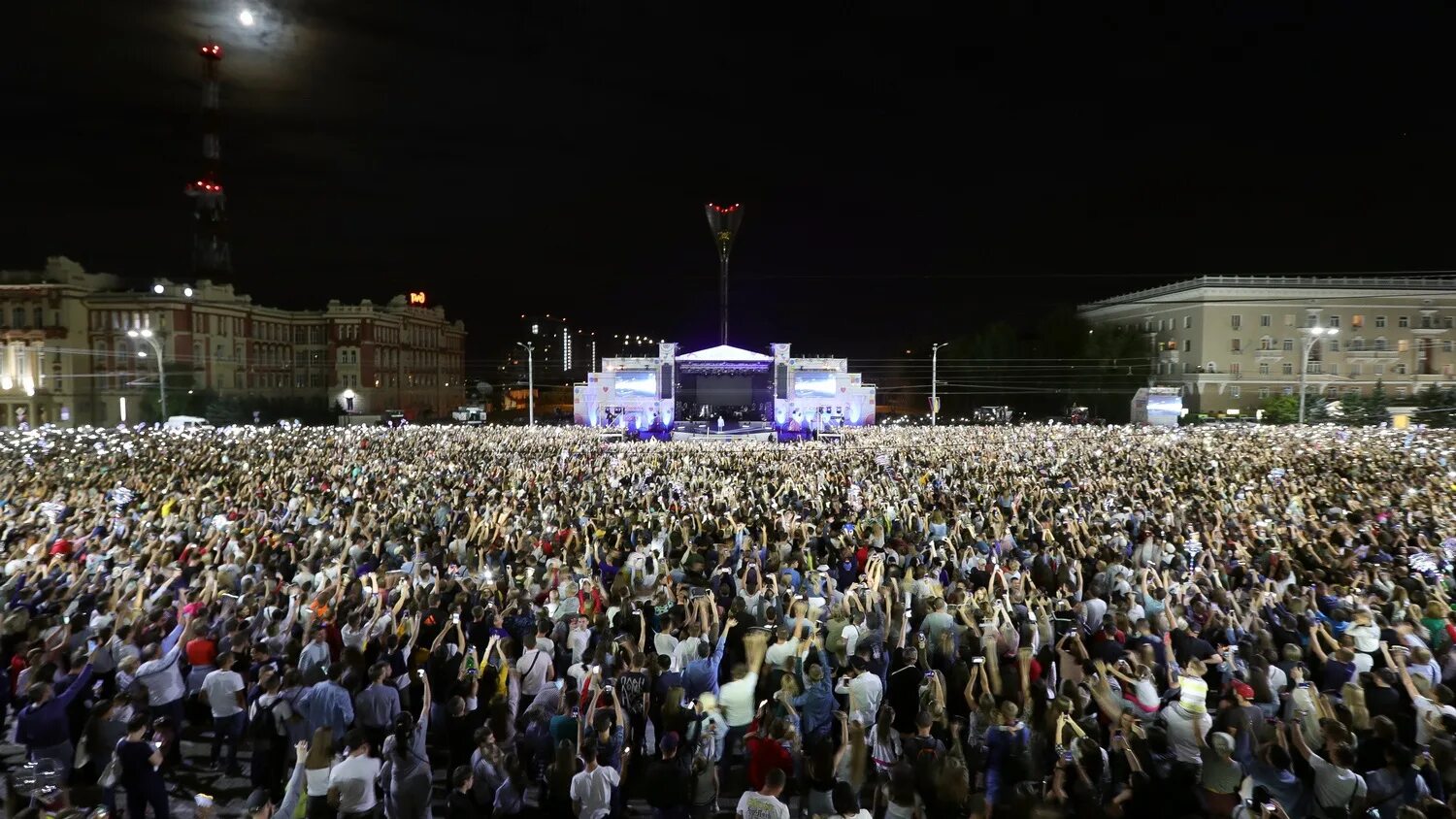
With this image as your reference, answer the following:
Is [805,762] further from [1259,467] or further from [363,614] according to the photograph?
[1259,467]

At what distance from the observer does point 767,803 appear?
12.7ft

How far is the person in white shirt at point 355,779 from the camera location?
4.15 meters

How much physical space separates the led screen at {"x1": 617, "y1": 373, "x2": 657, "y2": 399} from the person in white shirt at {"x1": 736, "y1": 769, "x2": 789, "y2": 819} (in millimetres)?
42766

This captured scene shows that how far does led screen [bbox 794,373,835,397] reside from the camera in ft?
154

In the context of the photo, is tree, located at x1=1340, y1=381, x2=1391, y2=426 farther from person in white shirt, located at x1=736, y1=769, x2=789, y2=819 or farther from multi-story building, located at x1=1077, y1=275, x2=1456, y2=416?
person in white shirt, located at x1=736, y1=769, x2=789, y2=819

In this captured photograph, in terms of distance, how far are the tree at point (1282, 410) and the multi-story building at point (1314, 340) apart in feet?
26.6

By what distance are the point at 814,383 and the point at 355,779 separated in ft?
144

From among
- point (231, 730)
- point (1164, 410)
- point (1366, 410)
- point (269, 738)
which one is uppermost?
point (1366, 410)

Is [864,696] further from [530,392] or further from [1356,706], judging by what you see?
[530,392]

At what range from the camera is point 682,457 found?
20.6m

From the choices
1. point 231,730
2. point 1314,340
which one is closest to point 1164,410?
point 1314,340

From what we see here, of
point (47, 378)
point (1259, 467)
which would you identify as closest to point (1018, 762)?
point (1259, 467)

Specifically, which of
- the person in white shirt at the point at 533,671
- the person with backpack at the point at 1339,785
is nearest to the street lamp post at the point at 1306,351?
the person with backpack at the point at 1339,785

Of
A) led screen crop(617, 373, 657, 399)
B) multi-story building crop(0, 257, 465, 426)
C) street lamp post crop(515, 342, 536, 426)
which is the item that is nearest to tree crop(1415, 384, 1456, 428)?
led screen crop(617, 373, 657, 399)
